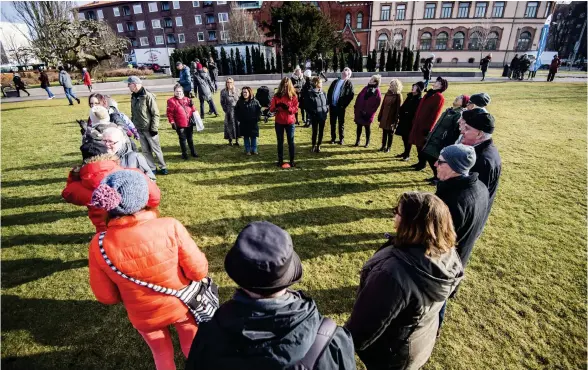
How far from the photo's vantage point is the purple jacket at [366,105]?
727cm

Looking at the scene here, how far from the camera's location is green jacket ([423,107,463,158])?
5.15 m

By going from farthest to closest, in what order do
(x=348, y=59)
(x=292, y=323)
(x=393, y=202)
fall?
(x=348, y=59)
(x=393, y=202)
(x=292, y=323)

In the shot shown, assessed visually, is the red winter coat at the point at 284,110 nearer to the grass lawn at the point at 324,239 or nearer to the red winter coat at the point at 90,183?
the grass lawn at the point at 324,239

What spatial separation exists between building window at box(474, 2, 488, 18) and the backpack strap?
5837 centimetres

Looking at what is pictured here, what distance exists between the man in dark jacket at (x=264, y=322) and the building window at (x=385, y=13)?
54.4 m

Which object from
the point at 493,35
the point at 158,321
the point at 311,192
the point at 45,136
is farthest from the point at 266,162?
the point at 493,35

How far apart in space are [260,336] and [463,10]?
58557 millimetres

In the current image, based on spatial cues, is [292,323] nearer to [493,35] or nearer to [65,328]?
[65,328]

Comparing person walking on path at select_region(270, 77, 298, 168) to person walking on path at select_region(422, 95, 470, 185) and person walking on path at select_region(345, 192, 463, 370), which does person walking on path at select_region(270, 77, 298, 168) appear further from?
person walking on path at select_region(345, 192, 463, 370)

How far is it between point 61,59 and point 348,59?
2569 cm

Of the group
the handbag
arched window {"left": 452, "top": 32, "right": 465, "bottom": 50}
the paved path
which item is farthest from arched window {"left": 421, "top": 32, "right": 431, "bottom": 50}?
the handbag

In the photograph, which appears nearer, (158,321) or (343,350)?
(343,350)

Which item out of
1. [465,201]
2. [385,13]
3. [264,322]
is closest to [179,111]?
[465,201]

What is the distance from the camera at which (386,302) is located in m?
1.66
